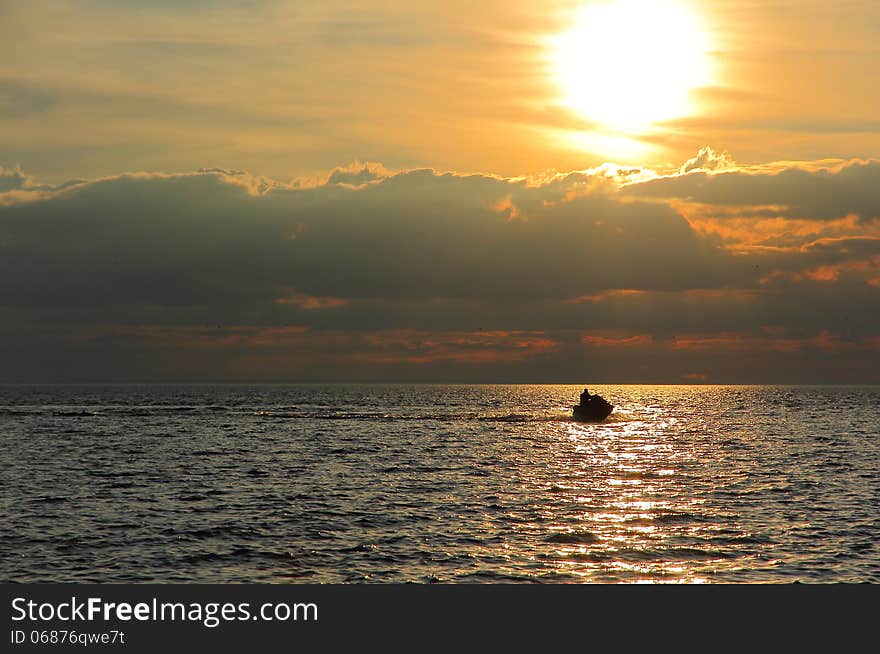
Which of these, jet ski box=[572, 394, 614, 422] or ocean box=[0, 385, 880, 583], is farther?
jet ski box=[572, 394, 614, 422]

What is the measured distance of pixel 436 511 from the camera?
1890 inches

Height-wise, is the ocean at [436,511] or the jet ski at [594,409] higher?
the jet ski at [594,409]

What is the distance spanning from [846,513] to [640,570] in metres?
19.1

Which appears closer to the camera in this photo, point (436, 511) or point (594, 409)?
point (436, 511)

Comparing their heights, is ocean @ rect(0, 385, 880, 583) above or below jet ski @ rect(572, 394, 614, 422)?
below

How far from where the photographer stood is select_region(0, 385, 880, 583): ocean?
113 ft

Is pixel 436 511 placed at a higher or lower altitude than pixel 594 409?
lower

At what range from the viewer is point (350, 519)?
45500 millimetres

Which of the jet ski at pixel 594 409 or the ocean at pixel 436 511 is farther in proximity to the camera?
the jet ski at pixel 594 409

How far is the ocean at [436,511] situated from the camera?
34594mm
